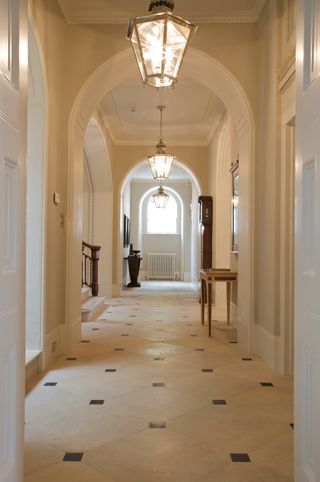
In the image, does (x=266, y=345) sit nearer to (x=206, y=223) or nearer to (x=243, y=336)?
(x=243, y=336)

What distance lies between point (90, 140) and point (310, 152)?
312 inches

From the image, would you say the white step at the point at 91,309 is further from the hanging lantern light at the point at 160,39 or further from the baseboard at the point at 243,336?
the hanging lantern light at the point at 160,39

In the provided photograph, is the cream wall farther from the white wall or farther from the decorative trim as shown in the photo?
the white wall

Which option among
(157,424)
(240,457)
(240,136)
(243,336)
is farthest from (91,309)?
(240,457)

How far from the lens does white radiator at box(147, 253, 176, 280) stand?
1836cm

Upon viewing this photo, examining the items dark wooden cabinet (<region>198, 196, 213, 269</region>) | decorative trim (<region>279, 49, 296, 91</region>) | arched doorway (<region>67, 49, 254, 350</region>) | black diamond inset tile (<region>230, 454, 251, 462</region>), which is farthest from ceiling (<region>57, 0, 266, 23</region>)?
dark wooden cabinet (<region>198, 196, 213, 269</region>)

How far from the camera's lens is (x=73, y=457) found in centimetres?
246

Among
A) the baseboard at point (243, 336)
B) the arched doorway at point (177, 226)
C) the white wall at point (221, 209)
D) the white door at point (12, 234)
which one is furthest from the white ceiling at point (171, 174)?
the white door at point (12, 234)

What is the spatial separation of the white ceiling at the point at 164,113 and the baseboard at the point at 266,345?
4.20 m

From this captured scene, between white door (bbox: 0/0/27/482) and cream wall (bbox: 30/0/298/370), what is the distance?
262 cm

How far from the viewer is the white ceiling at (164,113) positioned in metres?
7.54

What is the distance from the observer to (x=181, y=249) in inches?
719

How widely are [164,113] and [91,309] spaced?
414cm

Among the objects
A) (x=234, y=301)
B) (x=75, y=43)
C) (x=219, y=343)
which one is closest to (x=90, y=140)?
(x=75, y=43)
